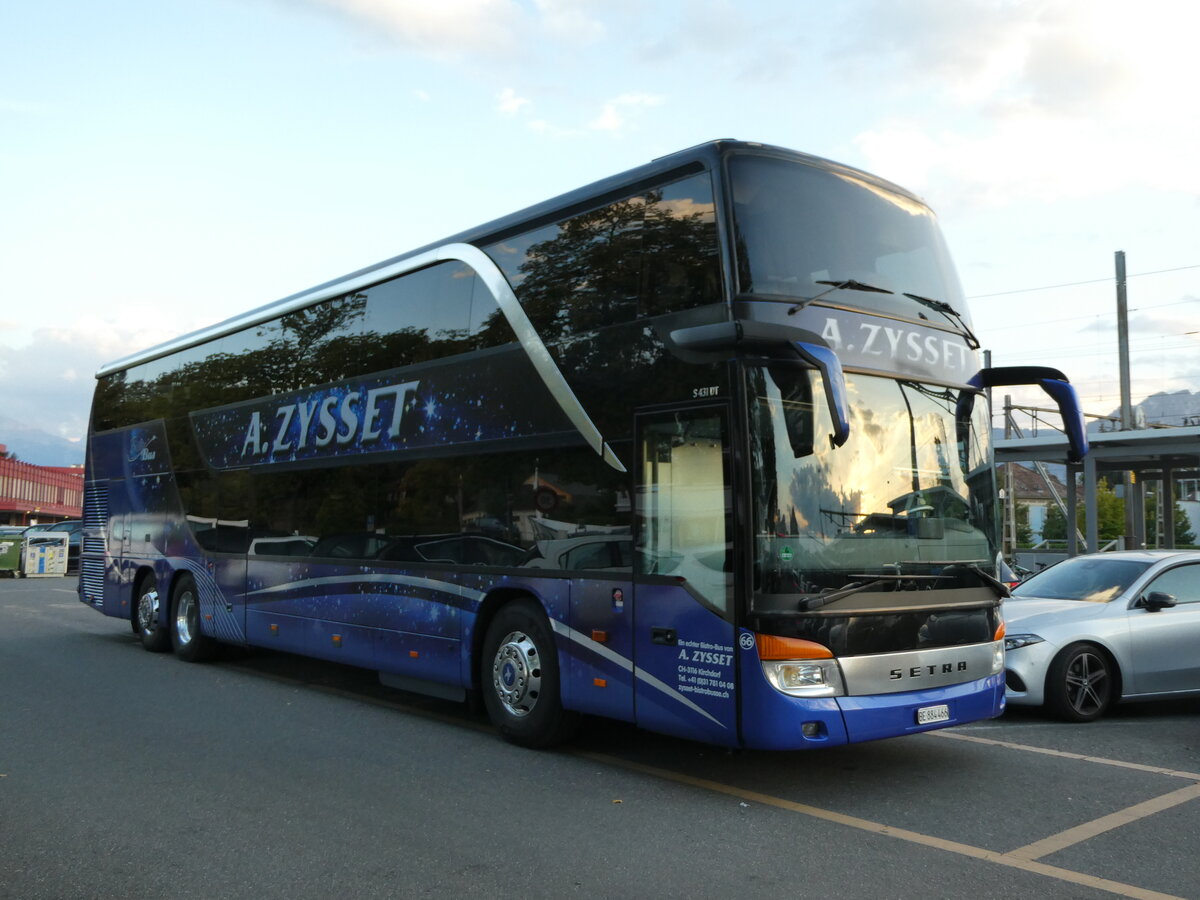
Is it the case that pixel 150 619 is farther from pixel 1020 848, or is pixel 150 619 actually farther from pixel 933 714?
pixel 1020 848

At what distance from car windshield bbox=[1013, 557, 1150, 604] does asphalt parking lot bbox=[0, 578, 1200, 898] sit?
1.10 m

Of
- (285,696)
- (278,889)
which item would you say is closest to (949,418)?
(278,889)

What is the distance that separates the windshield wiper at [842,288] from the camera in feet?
21.7

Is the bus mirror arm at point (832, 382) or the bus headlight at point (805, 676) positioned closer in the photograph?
the bus mirror arm at point (832, 382)

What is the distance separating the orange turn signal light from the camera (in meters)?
6.19

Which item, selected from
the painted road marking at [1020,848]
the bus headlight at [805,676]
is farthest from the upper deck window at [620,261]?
the painted road marking at [1020,848]

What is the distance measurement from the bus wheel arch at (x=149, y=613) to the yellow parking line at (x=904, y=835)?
28.0 feet

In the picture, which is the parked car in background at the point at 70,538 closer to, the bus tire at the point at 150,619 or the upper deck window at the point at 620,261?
the bus tire at the point at 150,619

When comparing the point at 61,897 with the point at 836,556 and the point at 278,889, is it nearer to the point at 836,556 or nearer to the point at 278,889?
the point at 278,889

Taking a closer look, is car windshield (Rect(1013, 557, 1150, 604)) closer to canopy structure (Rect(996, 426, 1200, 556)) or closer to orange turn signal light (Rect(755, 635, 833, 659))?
orange turn signal light (Rect(755, 635, 833, 659))

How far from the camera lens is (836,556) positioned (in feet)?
21.0

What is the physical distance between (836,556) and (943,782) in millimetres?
1766

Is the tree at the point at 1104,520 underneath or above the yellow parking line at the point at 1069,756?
above

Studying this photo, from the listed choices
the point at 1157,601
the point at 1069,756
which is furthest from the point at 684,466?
the point at 1157,601
